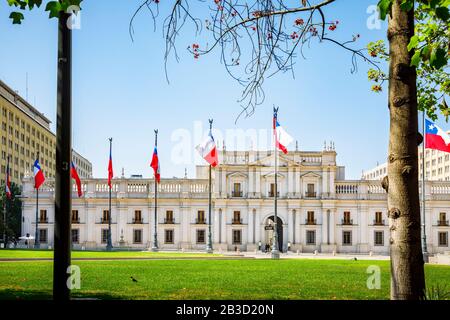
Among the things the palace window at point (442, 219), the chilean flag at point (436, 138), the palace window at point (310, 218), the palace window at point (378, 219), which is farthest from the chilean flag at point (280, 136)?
the palace window at point (442, 219)

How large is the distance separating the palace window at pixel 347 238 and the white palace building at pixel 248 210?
0.11 meters

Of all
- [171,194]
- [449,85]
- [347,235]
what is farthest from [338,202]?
[449,85]

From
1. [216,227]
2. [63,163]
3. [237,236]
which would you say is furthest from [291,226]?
[63,163]

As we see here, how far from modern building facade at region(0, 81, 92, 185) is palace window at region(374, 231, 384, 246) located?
45.6 metres

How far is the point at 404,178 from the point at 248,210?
57.4m

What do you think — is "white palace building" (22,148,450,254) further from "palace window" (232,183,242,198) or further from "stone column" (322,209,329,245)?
"stone column" (322,209,329,245)

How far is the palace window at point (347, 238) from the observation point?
208ft

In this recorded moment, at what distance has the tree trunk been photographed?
6.51 m

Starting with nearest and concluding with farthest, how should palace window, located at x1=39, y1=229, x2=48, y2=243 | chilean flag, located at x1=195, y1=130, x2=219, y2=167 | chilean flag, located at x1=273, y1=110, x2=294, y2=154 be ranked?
1. chilean flag, located at x1=273, y1=110, x2=294, y2=154
2. chilean flag, located at x1=195, y1=130, x2=219, y2=167
3. palace window, located at x1=39, y1=229, x2=48, y2=243

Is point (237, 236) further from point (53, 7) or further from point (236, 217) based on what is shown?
point (53, 7)

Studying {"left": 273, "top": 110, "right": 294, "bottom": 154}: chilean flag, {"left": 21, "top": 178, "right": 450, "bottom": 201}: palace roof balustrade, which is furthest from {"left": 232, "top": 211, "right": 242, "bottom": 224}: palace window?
{"left": 273, "top": 110, "right": 294, "bottom": 154}: chilean flag

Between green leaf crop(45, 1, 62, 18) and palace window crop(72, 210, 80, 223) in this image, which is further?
palace window crop(72, 210, 80, 223)

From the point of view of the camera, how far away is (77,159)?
10112 cm
